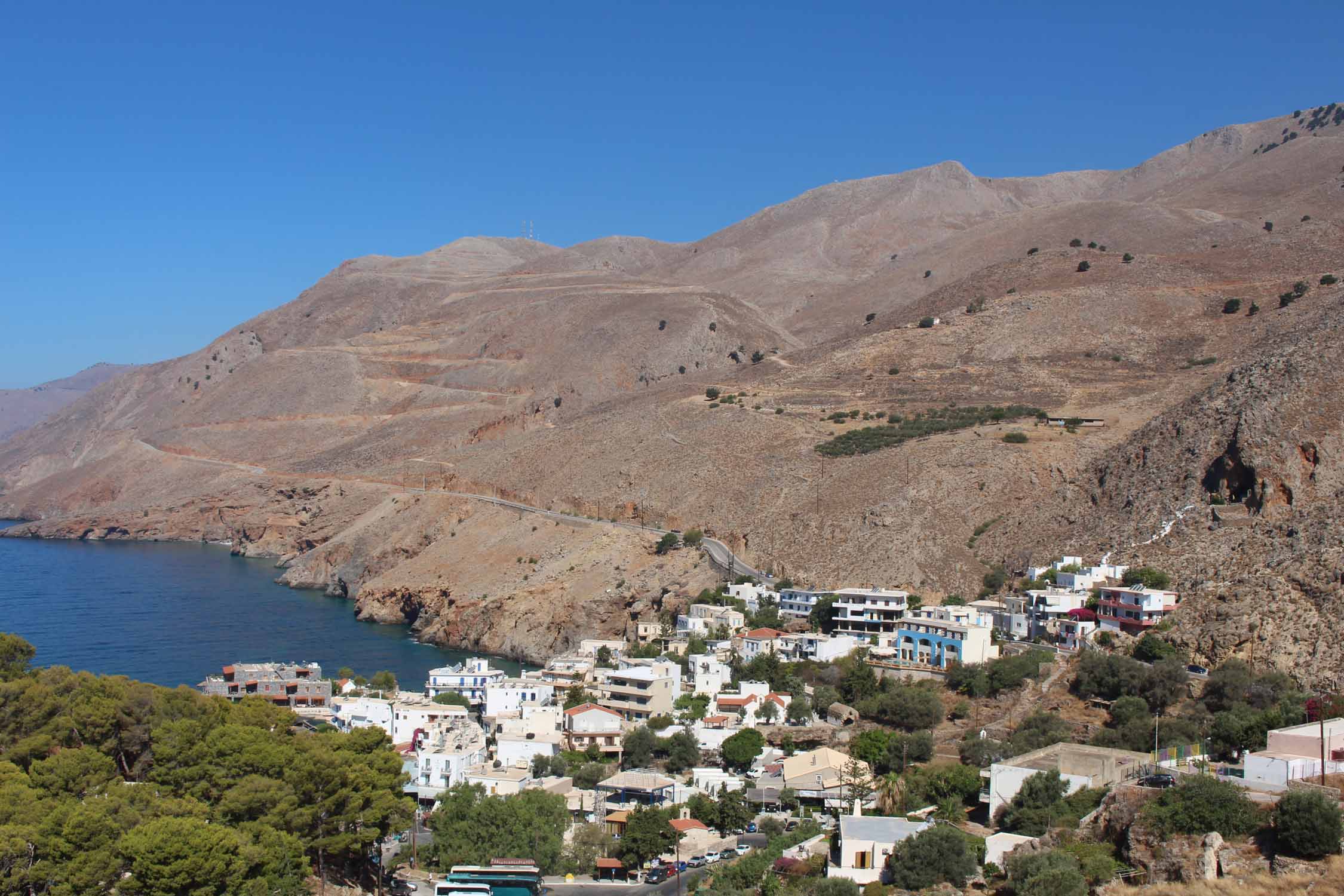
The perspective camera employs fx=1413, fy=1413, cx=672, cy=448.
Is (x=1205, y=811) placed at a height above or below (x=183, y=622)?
below

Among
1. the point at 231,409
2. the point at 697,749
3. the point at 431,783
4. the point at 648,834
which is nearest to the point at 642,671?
the point at 697,749

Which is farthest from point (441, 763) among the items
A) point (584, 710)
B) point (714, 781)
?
point (714, 781)

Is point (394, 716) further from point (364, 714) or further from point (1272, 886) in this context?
point (1272, 886)

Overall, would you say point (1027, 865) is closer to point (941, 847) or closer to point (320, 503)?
point (941, 847)

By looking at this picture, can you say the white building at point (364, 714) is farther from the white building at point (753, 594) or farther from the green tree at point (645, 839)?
the white building at point (753, 594)

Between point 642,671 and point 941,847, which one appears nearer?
point 941,847
